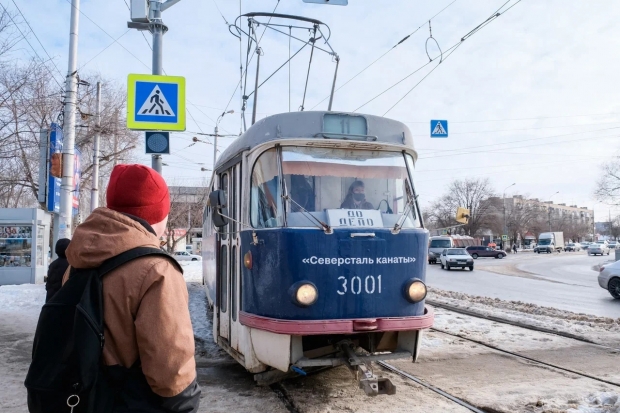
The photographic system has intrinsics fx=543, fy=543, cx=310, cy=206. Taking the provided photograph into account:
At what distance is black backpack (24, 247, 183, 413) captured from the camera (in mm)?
1909

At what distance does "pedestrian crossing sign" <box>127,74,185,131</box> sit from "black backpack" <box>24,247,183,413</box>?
27.4 ft

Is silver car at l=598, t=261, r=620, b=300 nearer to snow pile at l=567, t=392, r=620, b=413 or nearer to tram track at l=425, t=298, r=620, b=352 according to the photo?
tram track at l=425, t=298, r=620, b=352

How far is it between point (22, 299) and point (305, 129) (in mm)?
11940

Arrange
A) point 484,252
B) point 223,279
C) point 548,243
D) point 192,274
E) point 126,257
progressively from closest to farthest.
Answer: point 126,257 → point 223,279 → point 192,274 → point 484,252 → point 548,243

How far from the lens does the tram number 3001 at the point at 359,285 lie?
5.17 meters

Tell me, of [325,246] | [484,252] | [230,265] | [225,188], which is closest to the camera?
[325,246]

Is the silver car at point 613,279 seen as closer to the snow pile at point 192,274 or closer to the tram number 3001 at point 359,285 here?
the snow pile at point 192,274

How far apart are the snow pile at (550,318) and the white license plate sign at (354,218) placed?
528 centimetres

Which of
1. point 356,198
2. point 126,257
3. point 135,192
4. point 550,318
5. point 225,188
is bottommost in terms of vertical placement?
point 550,318

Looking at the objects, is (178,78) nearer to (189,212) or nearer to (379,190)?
(379,190)

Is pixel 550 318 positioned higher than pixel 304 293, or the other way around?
pixel 304 293

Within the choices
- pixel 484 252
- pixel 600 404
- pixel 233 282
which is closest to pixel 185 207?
pixel 484 252

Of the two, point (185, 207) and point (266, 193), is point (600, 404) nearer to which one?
point (266, 193)

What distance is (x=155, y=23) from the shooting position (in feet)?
34.2
